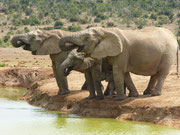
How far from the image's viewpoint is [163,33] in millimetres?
14344

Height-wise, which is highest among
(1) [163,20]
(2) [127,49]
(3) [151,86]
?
(2) [127,49]

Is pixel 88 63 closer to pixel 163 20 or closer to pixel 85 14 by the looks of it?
pixel 163 20

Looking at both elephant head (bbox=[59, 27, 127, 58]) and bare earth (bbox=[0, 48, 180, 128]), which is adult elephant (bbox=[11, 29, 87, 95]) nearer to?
bare earth (bbox=[0, 48, 180, 128])

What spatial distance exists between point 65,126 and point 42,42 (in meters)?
4.96

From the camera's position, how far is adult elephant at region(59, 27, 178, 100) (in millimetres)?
13641

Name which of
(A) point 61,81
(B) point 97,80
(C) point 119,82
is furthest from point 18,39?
(C) point 119,82

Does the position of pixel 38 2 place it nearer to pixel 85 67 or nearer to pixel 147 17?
pixel 147 17

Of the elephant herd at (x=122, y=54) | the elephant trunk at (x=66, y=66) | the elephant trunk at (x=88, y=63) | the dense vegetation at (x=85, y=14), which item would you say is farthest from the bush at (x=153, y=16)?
the elephant trunk at (x=88, y=63)

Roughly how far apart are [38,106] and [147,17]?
60.7m

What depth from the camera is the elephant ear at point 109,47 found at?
13.6 metres

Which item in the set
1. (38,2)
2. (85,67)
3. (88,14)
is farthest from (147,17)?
(85,67)

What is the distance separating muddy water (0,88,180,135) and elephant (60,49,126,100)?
1179 mm

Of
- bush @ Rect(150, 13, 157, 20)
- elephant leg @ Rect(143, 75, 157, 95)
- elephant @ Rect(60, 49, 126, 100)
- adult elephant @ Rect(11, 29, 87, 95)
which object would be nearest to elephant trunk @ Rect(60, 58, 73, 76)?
elephant @ Rect(60, 49, 126, 100)

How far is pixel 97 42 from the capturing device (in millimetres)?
13812
